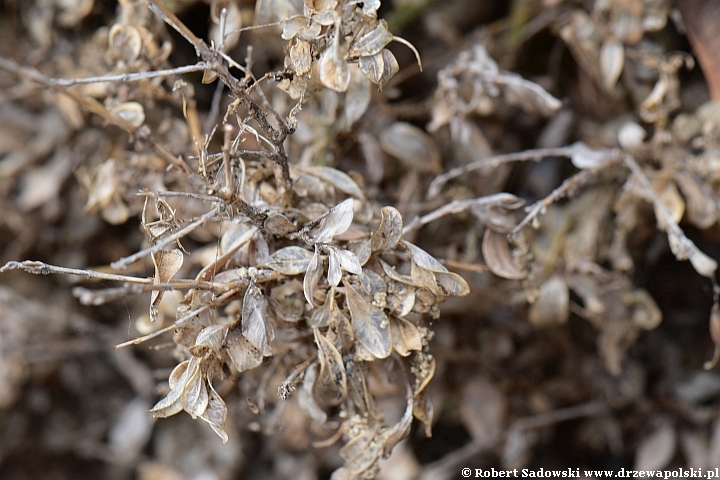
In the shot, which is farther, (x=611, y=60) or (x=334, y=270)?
(x=611, y=60)

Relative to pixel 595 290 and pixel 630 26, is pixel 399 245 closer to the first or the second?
pixel 595 290

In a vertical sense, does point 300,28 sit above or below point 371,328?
above

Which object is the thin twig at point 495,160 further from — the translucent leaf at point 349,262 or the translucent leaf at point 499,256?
the translucent leaf at point 349,262

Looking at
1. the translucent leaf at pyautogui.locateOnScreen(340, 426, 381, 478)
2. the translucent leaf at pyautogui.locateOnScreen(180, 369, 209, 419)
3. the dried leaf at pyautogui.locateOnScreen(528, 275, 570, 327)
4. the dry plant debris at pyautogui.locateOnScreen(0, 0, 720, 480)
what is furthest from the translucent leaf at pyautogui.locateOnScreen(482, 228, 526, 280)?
the translucent leaf at pyautogui.locateOnScreen(180, 369, 209, 419)

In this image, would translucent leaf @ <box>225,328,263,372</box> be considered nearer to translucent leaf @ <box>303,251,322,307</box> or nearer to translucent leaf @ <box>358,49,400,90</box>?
translucent leaf @ <box>303,251,322,307</box>

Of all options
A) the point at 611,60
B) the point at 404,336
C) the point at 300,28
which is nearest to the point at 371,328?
the point at 404,336

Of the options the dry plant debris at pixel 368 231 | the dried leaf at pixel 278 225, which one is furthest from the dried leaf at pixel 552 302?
the dried leaf at pixel 278 225

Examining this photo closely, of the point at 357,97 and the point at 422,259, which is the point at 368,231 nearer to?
the point at 422,259

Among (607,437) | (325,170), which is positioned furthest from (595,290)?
(325,170)
